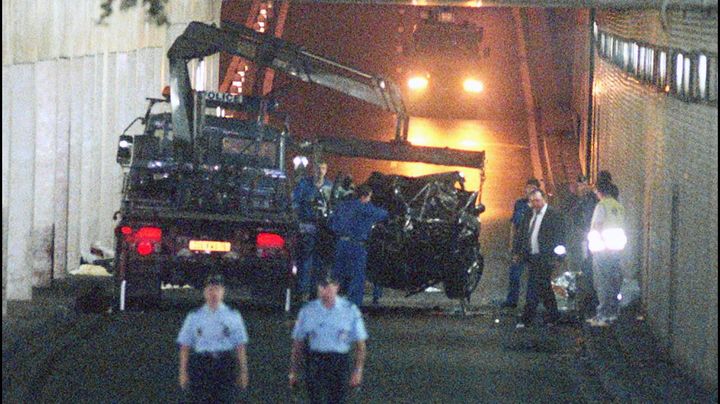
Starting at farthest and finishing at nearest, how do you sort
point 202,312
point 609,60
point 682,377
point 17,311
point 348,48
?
point 348,48 < point 609,60 < point 17,311 < point 682,377 < point 202,312

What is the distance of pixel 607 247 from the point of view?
20.0m

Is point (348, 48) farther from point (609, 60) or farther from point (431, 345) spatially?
point (431, 345)

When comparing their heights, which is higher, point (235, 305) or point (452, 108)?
point (452, 108)

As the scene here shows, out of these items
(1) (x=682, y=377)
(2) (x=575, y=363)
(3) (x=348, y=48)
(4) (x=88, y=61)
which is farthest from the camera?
(3) (x=348, y=48)

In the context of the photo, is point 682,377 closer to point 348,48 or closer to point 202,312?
point 202,312

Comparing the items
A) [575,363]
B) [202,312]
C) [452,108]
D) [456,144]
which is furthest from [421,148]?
[452,108]

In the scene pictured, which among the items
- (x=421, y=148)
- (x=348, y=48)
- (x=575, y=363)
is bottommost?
(x=575, y=363)

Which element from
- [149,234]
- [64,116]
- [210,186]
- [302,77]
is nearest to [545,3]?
[302,77]

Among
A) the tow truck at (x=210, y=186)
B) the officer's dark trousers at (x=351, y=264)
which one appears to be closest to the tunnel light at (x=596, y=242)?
the officer's dark trousers at (x=351, y=264)

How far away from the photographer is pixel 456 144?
44.1 m

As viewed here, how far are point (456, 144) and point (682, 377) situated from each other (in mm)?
27916

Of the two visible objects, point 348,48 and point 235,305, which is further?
point 348,48

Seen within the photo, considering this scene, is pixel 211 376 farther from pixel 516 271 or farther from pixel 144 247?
pixel 516 271

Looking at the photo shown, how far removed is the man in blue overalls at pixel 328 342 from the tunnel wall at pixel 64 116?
5684 millimetres
